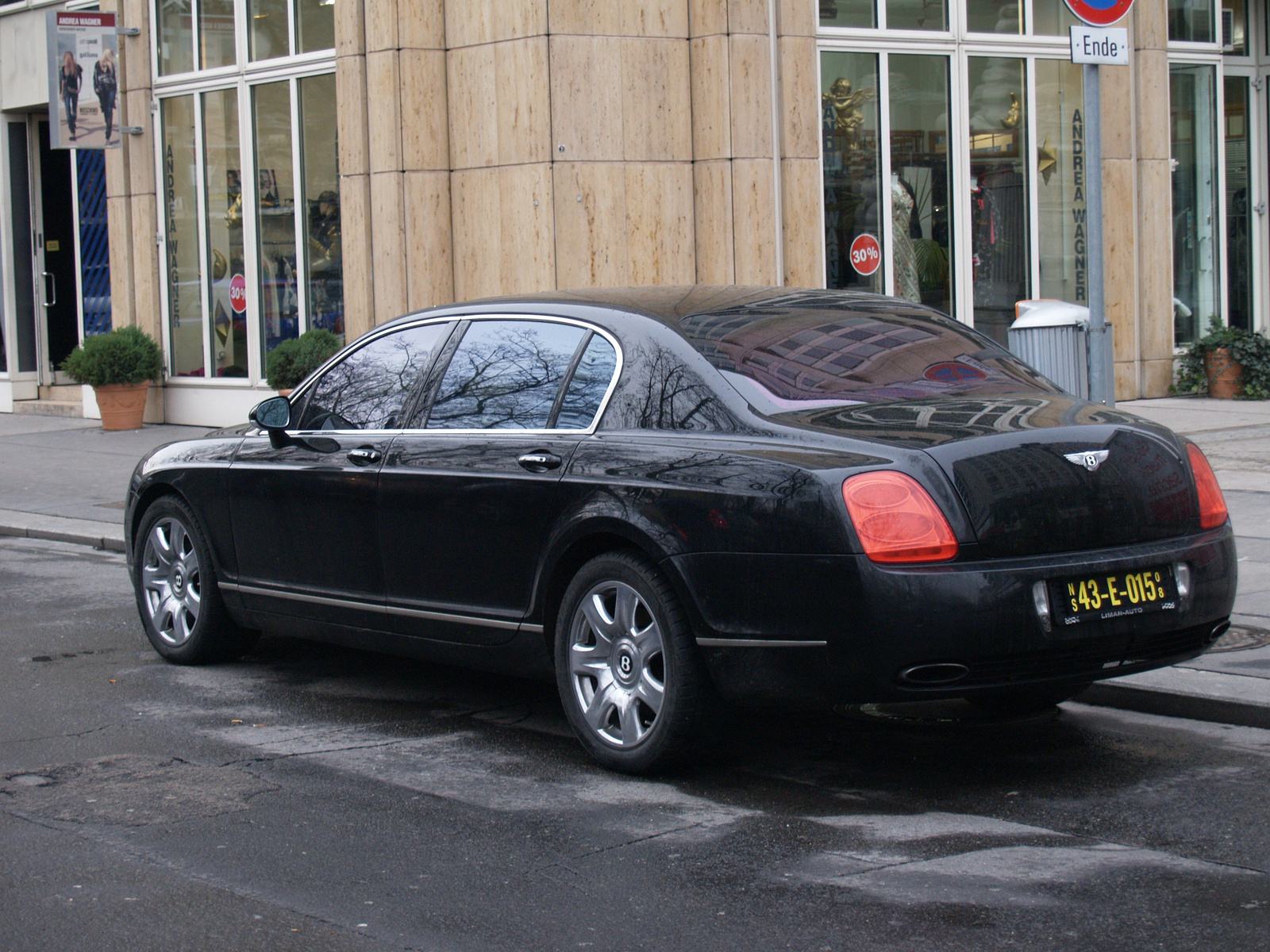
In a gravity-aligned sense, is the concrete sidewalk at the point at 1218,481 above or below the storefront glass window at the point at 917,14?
below

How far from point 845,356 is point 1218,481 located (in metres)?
6.89

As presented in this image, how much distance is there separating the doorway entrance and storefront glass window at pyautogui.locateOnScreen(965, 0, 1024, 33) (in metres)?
12.4

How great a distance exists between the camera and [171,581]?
24.7 ft

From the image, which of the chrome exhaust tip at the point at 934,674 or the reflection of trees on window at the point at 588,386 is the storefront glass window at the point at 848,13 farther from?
the chrome exhaust tip at the point at 934,674

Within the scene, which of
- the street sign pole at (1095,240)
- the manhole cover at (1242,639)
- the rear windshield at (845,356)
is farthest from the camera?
the street sign pole at (1095,240)

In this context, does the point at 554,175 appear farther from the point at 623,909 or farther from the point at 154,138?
the point at 623,909

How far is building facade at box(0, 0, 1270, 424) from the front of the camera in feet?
51.1

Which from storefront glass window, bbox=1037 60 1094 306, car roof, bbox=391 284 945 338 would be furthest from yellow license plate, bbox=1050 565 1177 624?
storefront glass window, bbox=1037 60 1094 306

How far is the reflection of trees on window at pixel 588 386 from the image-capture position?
18.5ft

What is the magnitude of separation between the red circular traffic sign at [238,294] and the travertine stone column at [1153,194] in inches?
388

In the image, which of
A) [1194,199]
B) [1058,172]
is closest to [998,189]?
[1058,172]

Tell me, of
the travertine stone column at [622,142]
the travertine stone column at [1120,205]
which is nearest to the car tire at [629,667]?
the travertine stone column at [622,142]

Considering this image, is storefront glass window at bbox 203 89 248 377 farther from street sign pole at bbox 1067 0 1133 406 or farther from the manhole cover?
the manhole cover

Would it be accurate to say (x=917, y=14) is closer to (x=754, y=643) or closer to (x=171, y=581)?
(x=171, y=581)
